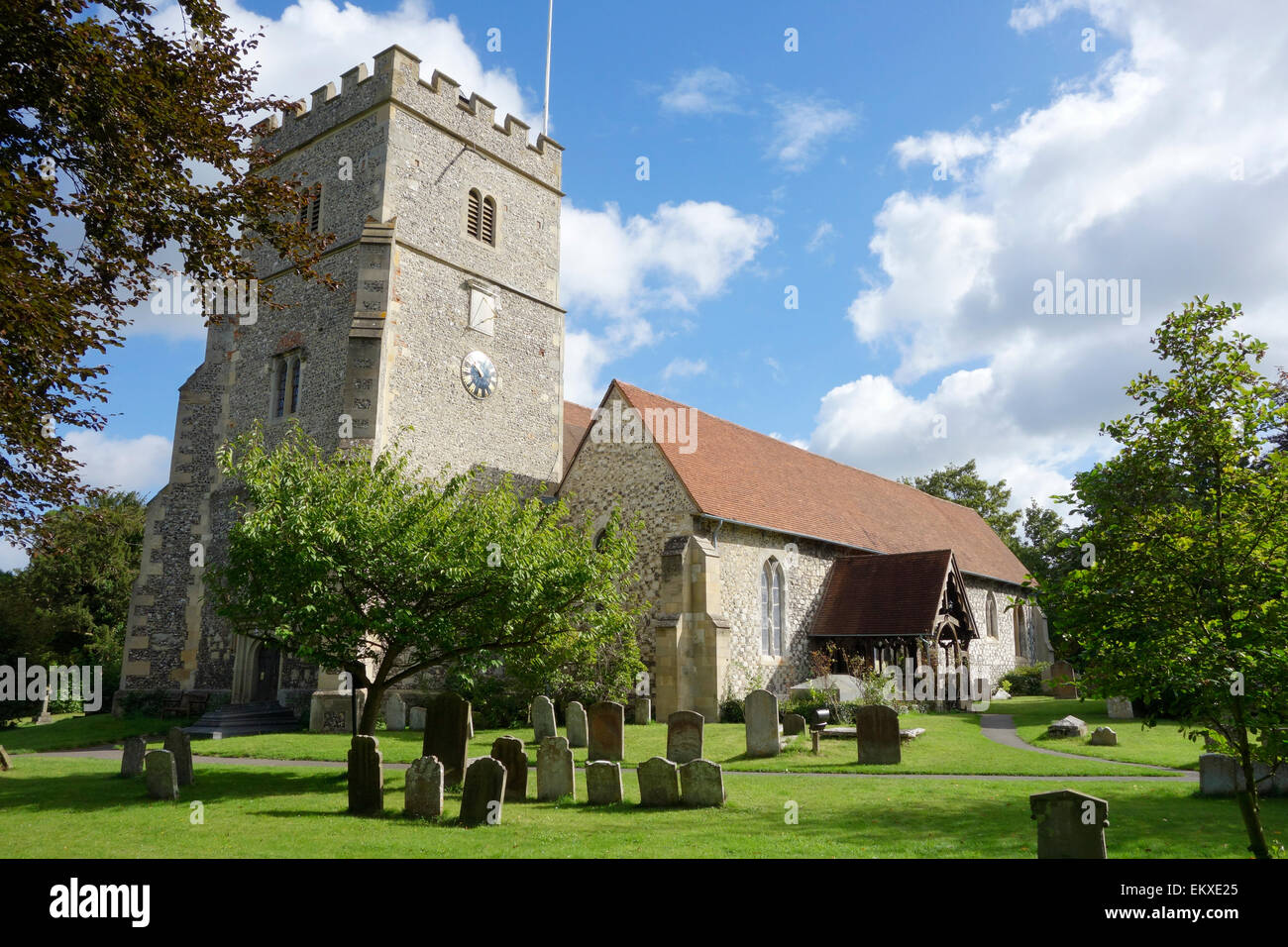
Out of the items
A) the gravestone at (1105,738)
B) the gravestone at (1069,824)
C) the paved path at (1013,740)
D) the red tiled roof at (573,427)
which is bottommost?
the paved path at (1013,740)

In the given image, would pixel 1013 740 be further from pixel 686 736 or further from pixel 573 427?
pixel 573 427

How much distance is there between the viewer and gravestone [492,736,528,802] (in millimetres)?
11461

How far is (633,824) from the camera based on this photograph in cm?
952

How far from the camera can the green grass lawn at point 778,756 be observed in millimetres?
13969

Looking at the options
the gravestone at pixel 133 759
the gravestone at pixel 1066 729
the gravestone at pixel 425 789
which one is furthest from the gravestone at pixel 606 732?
the gravestone at pixel 1066 729

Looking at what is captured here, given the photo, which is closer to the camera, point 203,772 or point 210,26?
point 210,26

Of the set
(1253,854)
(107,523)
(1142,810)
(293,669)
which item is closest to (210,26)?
(107,523)

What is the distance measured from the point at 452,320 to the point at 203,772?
14.3 meters

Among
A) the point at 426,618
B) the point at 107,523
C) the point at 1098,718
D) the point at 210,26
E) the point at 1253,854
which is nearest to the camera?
the point at 1253,854

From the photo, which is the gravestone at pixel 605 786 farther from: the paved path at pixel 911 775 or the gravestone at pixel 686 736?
the gravestone at pixel 686 736

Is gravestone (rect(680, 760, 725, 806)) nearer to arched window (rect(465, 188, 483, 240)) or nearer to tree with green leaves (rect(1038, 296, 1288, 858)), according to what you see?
tree with green leaves (rect(1038, 296, 1288, 858))

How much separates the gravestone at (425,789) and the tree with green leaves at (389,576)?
237 cm
